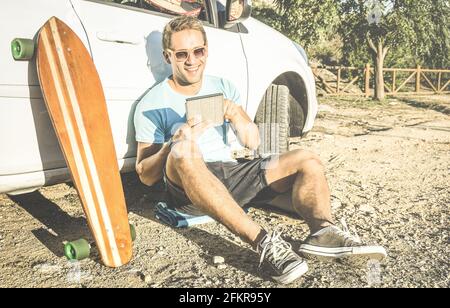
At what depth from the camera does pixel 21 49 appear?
206cm

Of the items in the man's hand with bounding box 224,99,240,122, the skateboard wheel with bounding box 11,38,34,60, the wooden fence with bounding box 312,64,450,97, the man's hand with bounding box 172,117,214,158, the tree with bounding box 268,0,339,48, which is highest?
the tree with bounding box 268,0,339,48

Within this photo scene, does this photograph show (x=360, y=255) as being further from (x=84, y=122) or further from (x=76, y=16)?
(x=76, y=16)

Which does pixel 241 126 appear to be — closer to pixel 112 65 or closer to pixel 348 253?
pixel 112 65

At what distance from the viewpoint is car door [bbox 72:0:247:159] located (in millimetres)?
2416

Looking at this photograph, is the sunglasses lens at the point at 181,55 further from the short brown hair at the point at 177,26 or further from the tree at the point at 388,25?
the tree at the point at 388,25

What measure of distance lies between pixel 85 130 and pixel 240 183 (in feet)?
2.87

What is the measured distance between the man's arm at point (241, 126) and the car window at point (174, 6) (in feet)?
2.92

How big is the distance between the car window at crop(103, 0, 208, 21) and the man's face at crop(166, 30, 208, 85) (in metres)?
0.58

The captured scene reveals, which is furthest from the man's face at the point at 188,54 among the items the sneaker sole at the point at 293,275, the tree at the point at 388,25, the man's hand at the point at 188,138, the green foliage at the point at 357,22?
the tree at the point at 388,25

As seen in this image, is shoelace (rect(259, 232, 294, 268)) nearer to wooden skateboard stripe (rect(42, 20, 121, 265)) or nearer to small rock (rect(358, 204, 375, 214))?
wooden skateboard stripe (rect(42, 20, 121, 265))

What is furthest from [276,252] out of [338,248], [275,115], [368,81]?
[368,81]

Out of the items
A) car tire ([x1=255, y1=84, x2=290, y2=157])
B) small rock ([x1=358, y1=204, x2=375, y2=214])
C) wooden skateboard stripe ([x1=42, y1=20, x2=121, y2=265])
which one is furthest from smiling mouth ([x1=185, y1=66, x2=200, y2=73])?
small rock ([x1=358, y1=204, x2=375, y2=214])

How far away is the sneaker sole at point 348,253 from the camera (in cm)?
205
